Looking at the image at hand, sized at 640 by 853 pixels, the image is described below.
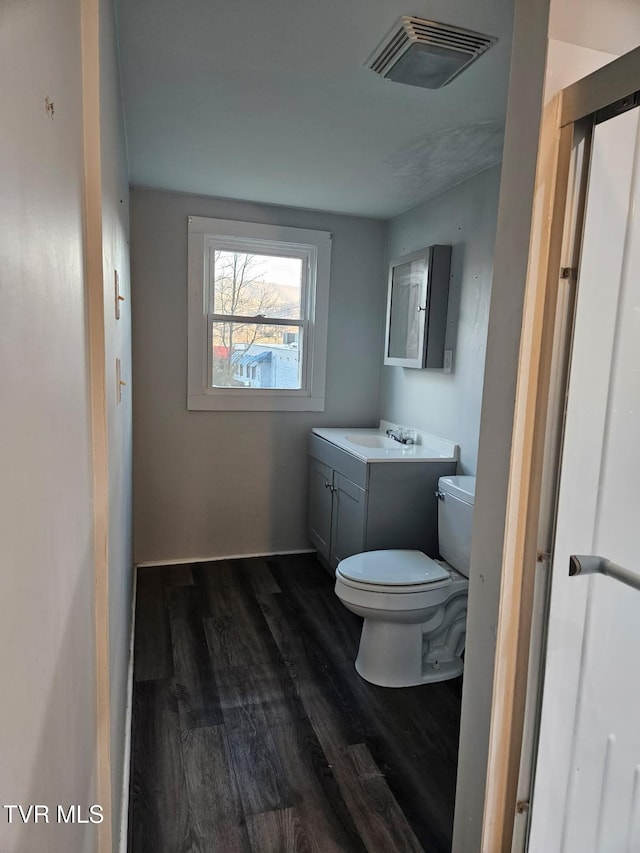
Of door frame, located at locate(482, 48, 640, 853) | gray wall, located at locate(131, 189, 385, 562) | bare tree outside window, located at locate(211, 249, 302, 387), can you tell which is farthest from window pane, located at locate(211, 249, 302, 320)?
door frame, located at locate(482, 48, 640, 853)

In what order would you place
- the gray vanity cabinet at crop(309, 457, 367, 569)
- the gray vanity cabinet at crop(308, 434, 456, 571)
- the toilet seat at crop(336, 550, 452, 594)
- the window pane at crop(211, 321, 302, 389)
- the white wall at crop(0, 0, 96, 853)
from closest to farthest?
1. the white wall at crop(0, 0, 96, 853)
2. the toilet seat at crop(336, 550, 452, 594)
3. the gray vanity cabinet at crop(308, 434, 456, 571)
4. the gray vanity cabinet at crop(309, 457, 367, 569)
5. the window pane at crop(211, 321, 302, 389)

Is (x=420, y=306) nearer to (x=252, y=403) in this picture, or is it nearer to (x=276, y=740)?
(x=252, y=403)

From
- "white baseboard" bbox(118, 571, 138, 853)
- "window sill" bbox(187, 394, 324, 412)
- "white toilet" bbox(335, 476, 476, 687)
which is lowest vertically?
"white baseboard" bbox(118, 571, 138, 853)

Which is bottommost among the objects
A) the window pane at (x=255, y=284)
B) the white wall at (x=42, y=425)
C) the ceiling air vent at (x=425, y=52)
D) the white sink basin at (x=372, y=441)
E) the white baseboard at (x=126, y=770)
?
the white baseboard at (x=126, y=770)

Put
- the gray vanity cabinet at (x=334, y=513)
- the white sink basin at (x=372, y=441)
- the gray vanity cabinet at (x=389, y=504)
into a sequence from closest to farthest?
the gray vanity cabinet at (x=389, y=504) < the gray vanity cabinet at (x=334, y=513) < the white sink basin at (x=372, y=441)

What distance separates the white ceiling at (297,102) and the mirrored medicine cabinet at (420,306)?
390mm

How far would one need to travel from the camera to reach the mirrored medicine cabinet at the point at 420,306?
2820 mm

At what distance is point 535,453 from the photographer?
46.8 inches

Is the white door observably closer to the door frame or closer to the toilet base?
the door frame

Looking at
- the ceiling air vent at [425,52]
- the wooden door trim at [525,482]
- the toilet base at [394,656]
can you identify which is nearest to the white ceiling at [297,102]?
the ceiling air vent at [425,52]

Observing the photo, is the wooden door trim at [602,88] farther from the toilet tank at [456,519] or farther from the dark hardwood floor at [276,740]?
the dark hardwood floor at [276,740]

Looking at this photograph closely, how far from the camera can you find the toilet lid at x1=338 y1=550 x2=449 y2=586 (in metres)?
2.23

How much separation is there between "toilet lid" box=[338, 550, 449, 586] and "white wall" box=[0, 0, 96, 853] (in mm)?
1524

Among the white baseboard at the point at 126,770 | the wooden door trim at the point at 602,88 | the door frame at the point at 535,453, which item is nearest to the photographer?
the wooden door trim at the point at 602,88
